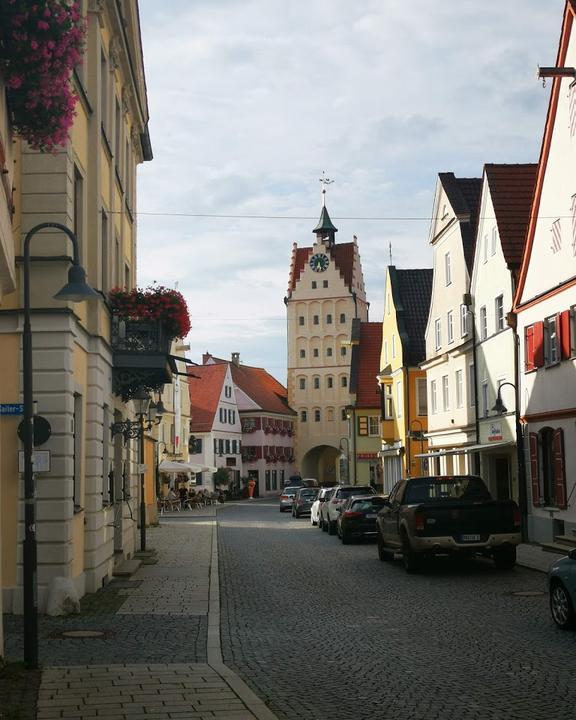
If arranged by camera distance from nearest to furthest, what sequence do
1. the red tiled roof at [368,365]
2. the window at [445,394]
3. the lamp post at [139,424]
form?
the lamp post at [139,424] → the window at [445,394] → the red tiled roof at [368,365]

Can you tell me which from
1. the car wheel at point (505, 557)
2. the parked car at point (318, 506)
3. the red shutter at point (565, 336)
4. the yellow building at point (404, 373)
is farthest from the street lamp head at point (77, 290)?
the yellow building at point (404, 373)

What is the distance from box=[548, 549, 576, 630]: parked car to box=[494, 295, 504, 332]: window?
64.0ft

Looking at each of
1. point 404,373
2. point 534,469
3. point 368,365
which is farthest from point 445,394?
point 368,365

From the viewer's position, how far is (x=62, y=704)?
28.5ft

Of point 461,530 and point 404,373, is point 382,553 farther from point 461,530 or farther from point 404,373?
point 404,373

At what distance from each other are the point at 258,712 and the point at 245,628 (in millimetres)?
5805

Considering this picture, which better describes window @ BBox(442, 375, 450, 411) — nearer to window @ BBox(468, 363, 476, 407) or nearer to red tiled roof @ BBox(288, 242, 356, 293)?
window @ BBox(468, 363, 476, 407)

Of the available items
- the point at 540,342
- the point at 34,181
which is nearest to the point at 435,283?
the point at 540,342

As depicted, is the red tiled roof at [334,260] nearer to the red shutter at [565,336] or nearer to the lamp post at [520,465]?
the lamp post at [520,465]

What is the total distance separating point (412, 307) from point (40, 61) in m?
47.8

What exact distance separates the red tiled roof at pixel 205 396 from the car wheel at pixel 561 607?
82.2m

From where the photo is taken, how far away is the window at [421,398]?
51.2m

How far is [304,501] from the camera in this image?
5275 cm

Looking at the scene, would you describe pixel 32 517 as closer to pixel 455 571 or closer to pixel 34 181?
pixel 34 181
